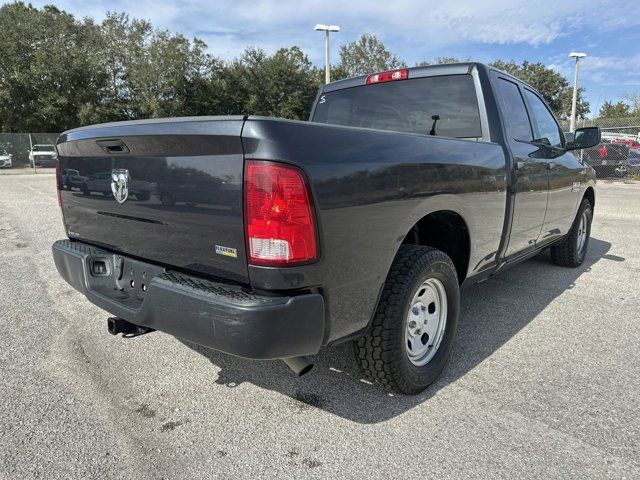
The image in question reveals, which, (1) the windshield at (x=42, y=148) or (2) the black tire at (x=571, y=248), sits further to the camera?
(1) the windshield at (x=42, y=148)

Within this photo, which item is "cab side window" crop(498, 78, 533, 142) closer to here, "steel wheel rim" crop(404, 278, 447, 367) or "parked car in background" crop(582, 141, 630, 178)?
"steel wheel rim" crop(404, 278, 447, 367)

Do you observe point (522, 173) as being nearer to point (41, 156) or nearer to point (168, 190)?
point (168, 190)

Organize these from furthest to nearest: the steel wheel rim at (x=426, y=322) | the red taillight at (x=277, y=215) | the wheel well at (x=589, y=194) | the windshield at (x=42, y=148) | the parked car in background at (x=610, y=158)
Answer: the windshield at (x=42, y=148)
the parked car in background at (x=610, y=158)
the wheel well at (x=589, y=194)
the steel wheel rim at (x=426, y=322)
the red taillight at (x=277, y=215)

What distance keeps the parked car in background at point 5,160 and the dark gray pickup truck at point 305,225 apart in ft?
90.4

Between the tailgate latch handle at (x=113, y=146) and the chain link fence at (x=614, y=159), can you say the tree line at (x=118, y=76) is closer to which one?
the chain link fence at (x=614, y=159)

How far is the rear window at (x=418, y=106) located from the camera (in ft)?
11.3

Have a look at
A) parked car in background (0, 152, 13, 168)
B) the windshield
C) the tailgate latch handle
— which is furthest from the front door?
parked car in background (0, 152, 13, 168)

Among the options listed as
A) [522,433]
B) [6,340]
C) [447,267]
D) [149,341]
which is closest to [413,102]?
[447,267]

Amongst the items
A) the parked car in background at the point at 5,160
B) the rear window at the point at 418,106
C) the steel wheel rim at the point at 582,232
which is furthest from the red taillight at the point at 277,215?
the parked car in background at the point at 5,160

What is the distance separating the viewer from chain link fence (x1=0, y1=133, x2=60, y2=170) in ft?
85.0

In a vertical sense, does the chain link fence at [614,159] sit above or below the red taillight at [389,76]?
below

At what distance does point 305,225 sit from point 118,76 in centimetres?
3670

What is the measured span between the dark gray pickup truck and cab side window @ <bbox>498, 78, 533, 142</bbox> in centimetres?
3

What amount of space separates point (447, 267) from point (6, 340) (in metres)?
3.11
